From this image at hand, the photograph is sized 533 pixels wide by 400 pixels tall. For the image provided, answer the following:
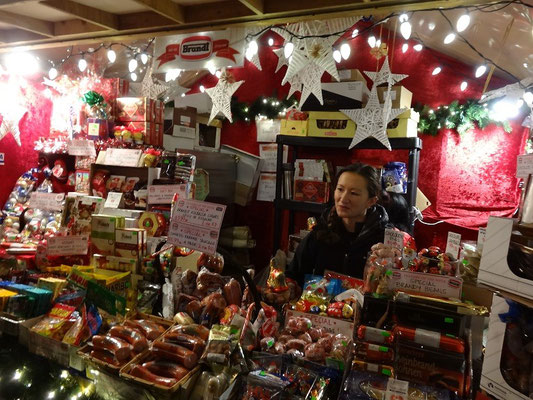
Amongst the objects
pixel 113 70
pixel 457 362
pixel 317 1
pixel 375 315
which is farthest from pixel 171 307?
pixel 113 70

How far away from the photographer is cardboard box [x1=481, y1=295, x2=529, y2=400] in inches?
45.5

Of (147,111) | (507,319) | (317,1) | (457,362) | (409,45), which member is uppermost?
(409,45)

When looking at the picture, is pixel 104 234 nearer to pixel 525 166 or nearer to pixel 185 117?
pixel 525 166

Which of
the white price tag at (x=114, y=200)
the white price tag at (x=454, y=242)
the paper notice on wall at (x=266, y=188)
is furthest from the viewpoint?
the paper notice on wall at (x=266, y=188)

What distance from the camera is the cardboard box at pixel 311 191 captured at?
14.3 ft

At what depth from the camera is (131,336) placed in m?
1.67

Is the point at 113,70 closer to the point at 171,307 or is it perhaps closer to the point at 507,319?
the point at 171,307

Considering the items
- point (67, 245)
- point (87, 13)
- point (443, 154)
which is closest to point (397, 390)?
point (67, 245)

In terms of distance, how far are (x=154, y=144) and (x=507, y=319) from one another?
3.74 meters

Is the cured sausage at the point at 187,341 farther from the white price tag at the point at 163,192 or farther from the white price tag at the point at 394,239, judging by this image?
the white price tag at the point at 163,192

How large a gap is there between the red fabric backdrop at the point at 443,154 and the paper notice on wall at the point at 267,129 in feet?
1.27

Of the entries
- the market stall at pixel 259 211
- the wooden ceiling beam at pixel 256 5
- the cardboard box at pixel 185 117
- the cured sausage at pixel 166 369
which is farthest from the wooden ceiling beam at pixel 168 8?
the cardboard box at pixel 185 117

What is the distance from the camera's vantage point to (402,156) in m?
4.78

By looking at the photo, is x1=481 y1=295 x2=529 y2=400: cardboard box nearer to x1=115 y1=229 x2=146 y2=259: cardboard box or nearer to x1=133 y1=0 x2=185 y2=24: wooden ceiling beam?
x1=115 y1=229 x2=146 y2=259: cardboard box
